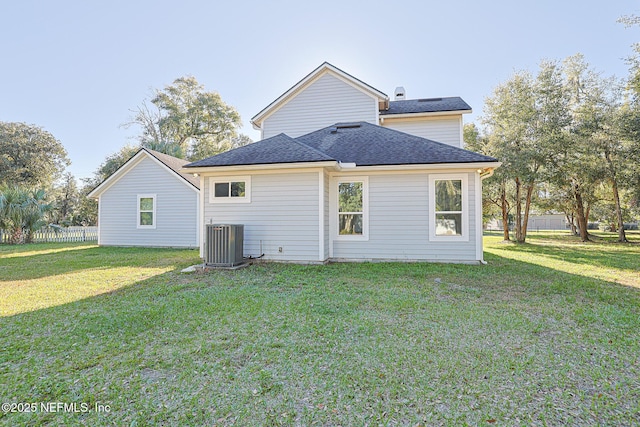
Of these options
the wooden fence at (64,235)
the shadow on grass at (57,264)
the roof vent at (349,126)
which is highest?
the roof vent at (349,126)

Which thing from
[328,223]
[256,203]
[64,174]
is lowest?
[328,223]

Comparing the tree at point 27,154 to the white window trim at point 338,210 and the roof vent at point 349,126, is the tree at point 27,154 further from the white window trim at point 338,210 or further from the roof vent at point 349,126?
the white window trim at point 338,210

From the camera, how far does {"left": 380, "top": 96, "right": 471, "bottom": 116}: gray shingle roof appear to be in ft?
37.1

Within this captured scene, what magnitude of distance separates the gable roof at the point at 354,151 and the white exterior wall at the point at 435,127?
2.02 meters

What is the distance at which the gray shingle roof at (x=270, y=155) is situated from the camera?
7.63m

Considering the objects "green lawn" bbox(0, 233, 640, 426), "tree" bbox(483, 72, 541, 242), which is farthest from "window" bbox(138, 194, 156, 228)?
"tree" bbox(483, 72, 541, 242)

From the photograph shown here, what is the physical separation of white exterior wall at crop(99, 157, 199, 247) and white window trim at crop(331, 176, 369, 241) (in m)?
6.93

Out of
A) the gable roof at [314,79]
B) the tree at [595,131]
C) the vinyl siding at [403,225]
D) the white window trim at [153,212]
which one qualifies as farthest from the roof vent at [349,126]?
the tree at [595,131]

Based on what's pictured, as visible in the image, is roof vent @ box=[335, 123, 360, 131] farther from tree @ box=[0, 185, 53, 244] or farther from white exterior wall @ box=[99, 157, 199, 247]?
tree @ box=[0, 185, 53, 244]

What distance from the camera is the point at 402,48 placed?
12.3 meters

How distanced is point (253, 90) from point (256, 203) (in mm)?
13130

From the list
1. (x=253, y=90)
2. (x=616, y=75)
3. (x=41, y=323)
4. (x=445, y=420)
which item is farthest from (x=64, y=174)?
(x=616, y=75)

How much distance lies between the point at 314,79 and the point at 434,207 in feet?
22.1

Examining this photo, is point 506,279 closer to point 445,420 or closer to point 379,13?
point 445,420
